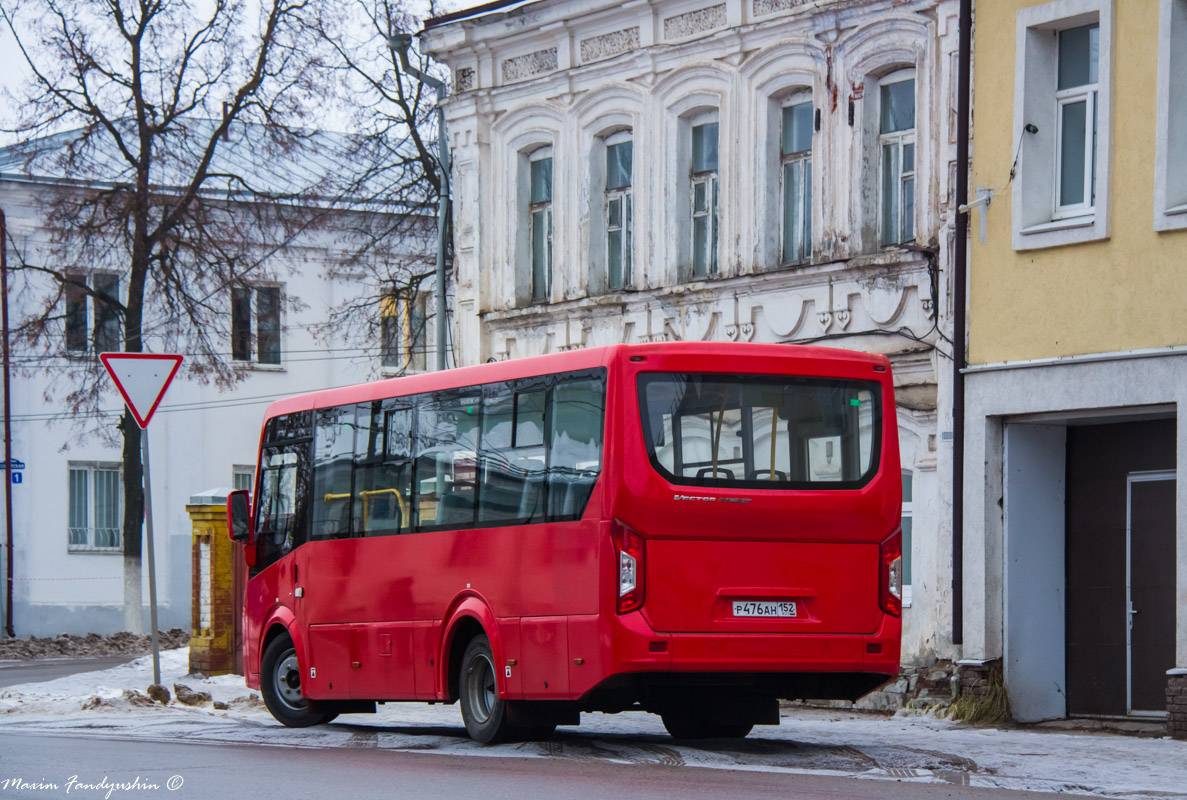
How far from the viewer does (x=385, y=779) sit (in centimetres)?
1133

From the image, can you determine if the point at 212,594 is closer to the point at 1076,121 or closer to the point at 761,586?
the point at 1076,121

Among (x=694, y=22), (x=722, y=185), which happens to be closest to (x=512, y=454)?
(x=722, y=185)

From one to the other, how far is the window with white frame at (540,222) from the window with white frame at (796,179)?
4139mm

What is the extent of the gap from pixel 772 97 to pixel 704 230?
1.89 m

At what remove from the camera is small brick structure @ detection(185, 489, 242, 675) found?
23.2 meters

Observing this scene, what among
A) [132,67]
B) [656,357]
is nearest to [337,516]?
[656,357]

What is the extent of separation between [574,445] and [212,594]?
35.7 feet

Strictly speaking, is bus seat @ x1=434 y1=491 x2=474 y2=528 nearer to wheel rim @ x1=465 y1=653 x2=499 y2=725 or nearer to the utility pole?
wheel rim @ x1=465 y1=653 x2=499 y2=725

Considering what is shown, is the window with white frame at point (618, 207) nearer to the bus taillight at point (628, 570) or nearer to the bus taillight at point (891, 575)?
the bus taillight at point (891, 575)

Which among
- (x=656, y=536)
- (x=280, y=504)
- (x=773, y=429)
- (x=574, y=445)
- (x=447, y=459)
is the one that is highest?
(x=773, y=429)

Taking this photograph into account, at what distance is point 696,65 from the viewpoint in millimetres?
22406

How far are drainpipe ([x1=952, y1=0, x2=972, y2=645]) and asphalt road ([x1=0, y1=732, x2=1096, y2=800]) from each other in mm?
6962

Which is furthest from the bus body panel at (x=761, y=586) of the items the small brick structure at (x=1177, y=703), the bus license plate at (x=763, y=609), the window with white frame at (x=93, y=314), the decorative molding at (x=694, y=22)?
the window with white frame at (x=93, y=314)

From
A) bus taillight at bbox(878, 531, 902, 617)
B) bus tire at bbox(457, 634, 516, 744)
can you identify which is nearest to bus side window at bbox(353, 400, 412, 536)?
bus tire at bbox(457, 634, 516, 744)
